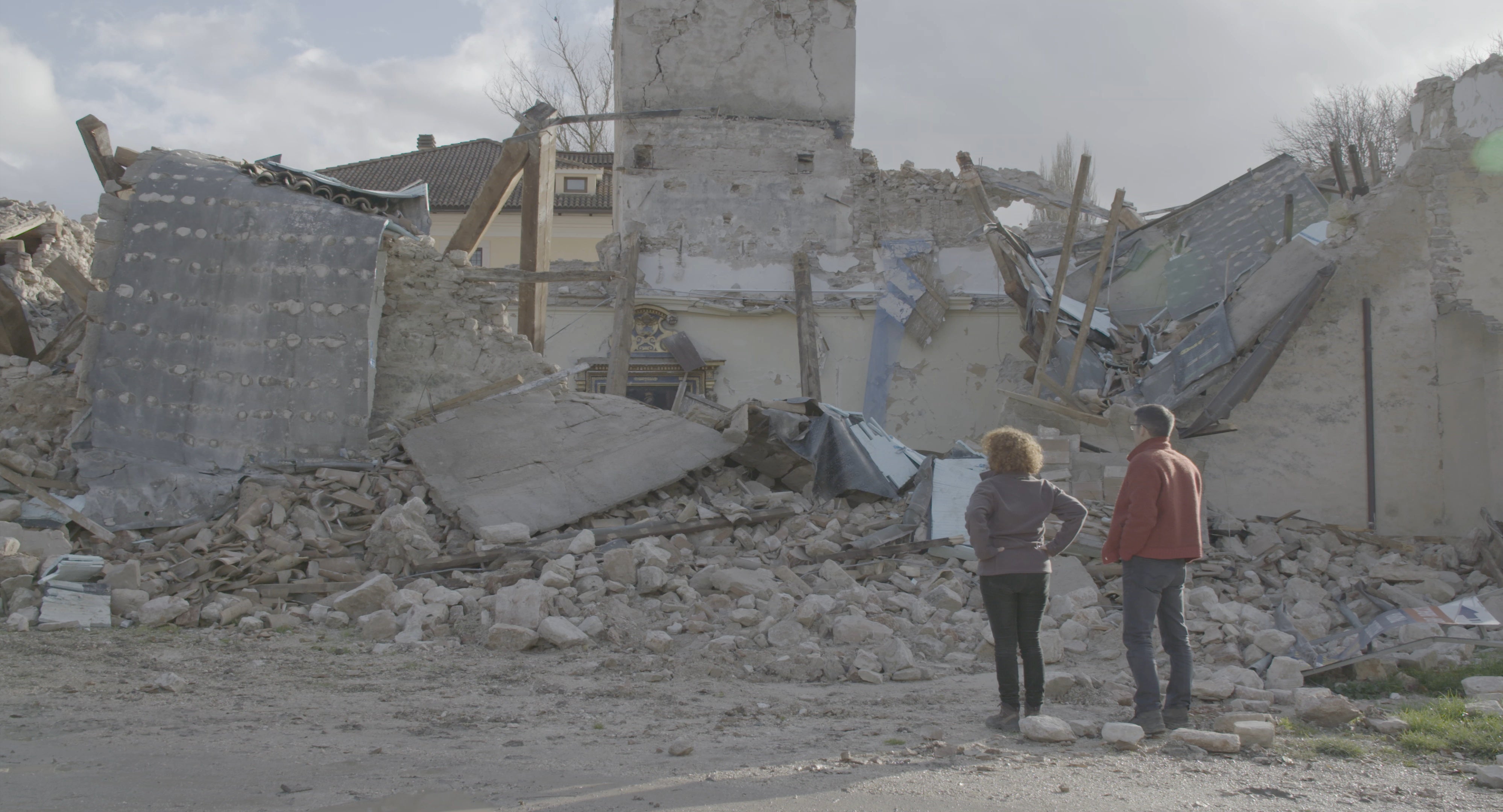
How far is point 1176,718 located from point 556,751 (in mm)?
2518

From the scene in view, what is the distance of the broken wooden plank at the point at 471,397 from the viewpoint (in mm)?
8836

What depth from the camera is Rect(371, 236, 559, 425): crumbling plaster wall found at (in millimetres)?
8875

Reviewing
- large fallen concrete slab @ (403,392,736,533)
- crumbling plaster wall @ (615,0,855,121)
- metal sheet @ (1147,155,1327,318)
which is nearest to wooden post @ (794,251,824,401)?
crumbling plaster wall @ (615,0,855,121)

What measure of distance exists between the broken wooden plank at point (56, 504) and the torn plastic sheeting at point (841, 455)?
5162 mm

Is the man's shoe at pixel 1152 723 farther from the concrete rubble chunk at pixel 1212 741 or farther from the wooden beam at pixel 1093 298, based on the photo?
the wooden beam at pixel 1093 298

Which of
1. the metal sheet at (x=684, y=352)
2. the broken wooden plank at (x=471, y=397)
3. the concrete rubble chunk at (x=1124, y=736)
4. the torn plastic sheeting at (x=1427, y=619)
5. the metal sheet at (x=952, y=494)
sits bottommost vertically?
the concrete rubble chunk at (x=1124, y=736)

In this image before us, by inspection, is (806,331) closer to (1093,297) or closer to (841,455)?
(1093,297)

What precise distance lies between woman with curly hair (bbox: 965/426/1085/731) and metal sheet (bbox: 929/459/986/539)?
3.32 meters

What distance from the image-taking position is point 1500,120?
401 inches

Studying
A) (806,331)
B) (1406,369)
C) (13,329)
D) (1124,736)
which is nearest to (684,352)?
(806,331)

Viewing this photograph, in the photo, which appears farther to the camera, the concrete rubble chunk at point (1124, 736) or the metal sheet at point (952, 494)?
the metal sheet at point (952, 494)

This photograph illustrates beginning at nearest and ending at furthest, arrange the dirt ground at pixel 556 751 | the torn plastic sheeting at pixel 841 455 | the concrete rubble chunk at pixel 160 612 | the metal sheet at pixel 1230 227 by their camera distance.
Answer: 1. the dirt ground at pixel 556 751
2. the concrete rubble chunk at pixel 160 612
3. the torn plastic sheeting at pixel 841 455
4. the metal sheet at pixel 1230 227

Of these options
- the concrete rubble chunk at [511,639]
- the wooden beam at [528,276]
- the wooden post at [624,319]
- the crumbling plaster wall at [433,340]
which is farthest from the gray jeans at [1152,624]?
the wooden post at [624,319]

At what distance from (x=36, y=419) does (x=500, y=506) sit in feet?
12.9
